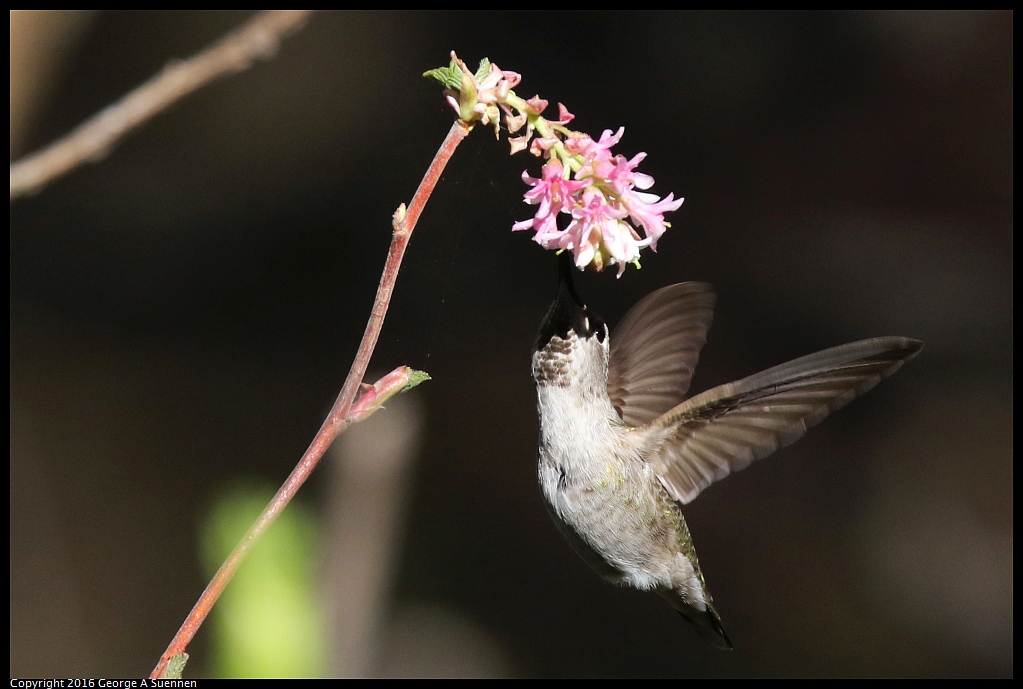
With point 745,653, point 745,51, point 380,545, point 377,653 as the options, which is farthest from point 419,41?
point 745,653

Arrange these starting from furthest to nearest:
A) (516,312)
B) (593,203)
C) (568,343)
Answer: (516,312) → (568,343) → (593,203)

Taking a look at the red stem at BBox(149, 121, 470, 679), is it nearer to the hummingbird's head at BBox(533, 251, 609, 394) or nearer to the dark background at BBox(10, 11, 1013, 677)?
the hummingbird's head at BBox(533, 251, 609, 394)

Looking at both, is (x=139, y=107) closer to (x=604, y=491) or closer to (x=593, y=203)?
(x=593, y=203)

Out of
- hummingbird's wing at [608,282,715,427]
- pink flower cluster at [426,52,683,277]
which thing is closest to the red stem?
pink flower cluster at [426,52,683,277]

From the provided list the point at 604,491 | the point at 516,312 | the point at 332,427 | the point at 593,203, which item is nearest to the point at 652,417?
the point at 604,491

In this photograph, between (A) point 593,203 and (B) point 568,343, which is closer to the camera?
(A) point 593,203

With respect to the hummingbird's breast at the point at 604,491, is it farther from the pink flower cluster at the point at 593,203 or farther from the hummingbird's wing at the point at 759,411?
the pink flower cluster at the point at 593,203

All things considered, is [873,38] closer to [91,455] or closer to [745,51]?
[745,51]
